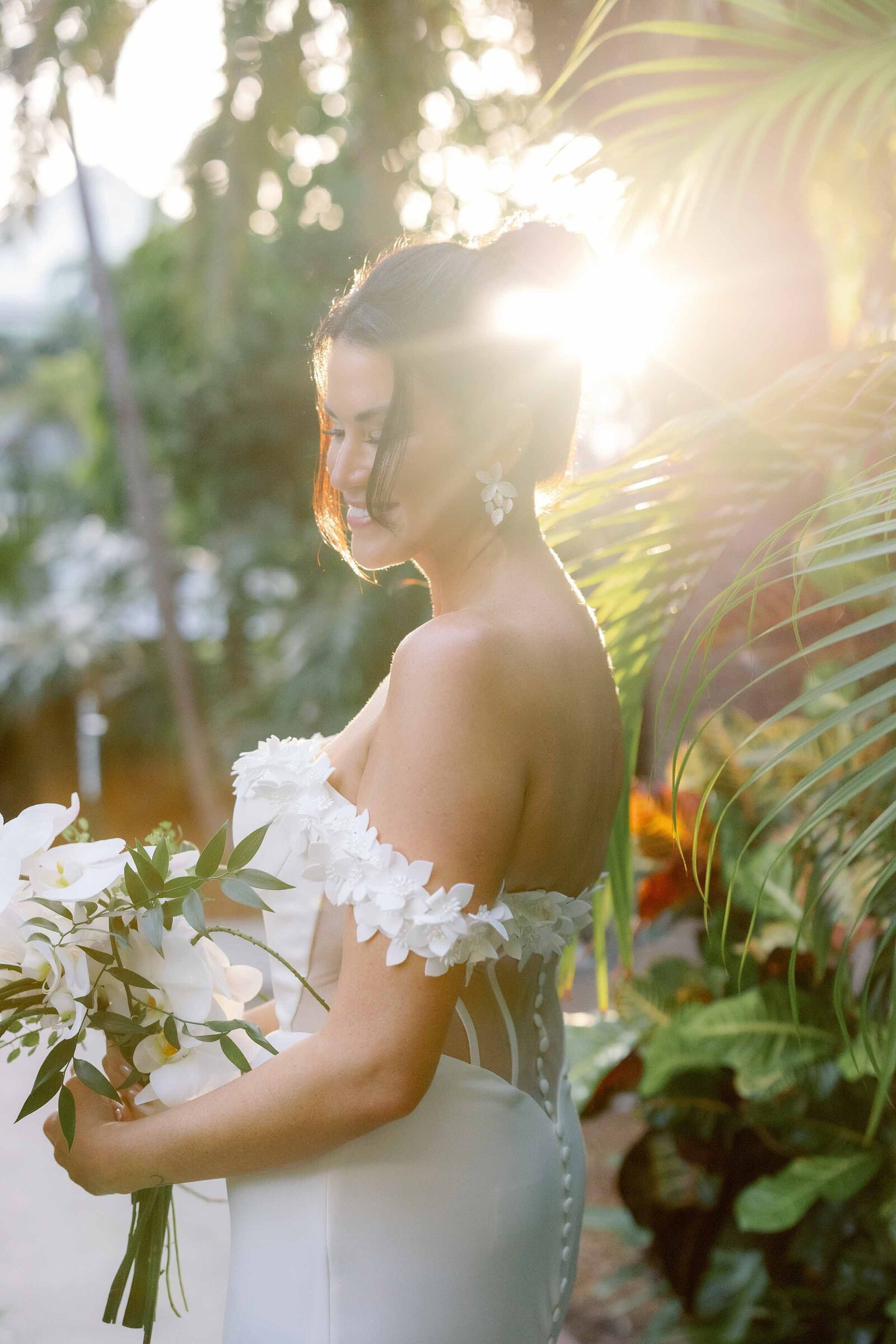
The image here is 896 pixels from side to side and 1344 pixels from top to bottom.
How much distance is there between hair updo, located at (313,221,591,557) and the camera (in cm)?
124

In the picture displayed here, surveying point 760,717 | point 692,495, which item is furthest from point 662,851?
point 692,495

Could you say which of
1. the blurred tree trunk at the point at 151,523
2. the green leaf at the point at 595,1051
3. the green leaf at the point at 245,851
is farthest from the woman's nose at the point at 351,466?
the blurred tree trunk at the point at 151,523

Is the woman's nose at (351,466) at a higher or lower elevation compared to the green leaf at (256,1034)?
higher

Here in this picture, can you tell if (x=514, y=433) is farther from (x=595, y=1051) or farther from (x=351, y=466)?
(x=595, y=1051)

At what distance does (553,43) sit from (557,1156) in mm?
3168

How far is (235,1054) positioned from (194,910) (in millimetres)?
148

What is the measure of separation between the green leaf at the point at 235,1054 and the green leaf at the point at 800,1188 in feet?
5.71

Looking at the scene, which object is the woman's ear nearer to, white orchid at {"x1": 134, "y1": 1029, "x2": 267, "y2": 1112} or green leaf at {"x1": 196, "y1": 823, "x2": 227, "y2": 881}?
green leaf at {"x1": 196, "y1": 823, "x2": 227, "y2": 881}

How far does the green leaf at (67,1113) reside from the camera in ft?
3.68

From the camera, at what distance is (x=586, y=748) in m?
1.26

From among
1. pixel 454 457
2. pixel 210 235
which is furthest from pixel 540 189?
pixel 210 235

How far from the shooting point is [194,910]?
115cm

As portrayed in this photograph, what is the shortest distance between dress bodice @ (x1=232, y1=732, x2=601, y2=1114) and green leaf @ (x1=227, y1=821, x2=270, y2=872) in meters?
0.05

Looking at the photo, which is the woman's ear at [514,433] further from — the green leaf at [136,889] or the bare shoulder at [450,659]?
the green leaf at [136,889]
